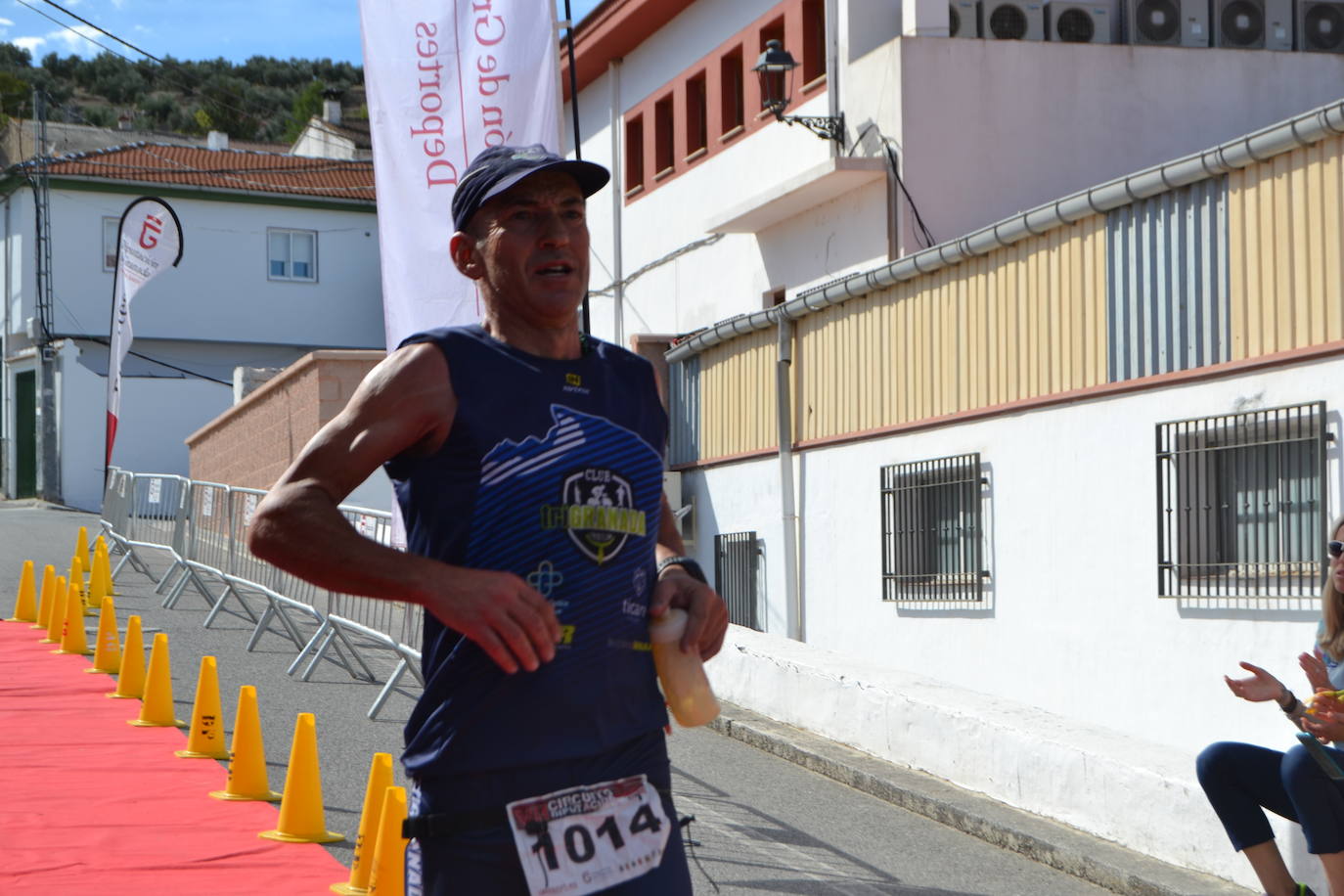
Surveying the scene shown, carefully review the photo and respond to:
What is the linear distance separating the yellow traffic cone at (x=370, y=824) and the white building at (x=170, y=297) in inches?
1342

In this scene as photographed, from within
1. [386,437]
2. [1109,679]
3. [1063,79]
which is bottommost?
[1109,679]

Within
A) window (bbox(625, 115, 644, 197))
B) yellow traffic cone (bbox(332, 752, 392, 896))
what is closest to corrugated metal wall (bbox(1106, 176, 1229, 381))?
yellow traffic cone (bbox(332, 752, 392, 896))

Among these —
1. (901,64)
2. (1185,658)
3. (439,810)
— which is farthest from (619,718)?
(901,64)

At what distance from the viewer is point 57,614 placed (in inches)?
584

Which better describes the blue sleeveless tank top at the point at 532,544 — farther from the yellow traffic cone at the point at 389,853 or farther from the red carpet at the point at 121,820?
the red carpet at the point at 121,820

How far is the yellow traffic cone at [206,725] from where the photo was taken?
9.23m

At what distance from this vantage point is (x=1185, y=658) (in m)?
10.4

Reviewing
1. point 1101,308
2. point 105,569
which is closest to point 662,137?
point 105,569

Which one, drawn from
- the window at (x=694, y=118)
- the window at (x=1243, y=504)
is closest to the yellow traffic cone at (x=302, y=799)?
the window at (x=1243, y=504)

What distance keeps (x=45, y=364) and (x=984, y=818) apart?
3457 centimetres

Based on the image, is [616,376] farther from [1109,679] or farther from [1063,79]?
[1063,79]

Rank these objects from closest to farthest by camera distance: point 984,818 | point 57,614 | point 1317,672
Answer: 1. point 1317,672
2. point 984,818
3. point 57,614

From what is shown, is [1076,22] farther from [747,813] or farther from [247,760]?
[247,760]

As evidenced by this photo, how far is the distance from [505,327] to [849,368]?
1209 centimetres
